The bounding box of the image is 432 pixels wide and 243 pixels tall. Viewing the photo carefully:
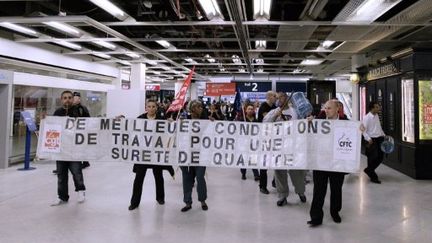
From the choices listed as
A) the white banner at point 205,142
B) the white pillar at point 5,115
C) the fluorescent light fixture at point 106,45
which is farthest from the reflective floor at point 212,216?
the fluorescent light fixture at point 106,45

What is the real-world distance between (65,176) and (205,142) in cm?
194

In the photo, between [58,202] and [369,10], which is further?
[369,10]

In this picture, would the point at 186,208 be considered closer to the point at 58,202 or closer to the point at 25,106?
the point at 58,202

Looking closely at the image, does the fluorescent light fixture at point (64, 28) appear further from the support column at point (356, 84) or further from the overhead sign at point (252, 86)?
the overhead sign at point (252, 86)

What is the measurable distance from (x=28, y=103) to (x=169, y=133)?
20.5ft

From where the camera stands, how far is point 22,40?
8.11 metres

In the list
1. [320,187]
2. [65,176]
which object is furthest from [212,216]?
[65,176]

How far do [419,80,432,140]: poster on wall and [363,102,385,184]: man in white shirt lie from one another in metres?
0.90

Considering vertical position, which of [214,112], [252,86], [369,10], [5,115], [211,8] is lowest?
[5,115]

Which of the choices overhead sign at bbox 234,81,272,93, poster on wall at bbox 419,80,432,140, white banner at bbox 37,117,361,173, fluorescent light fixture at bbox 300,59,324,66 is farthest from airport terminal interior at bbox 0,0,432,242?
overhead sign at bbox 234,81,272,93

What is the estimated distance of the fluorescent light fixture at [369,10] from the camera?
511 centimetres

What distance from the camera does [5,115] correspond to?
755 centimetres

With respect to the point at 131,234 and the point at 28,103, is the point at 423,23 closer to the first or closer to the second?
the point at 131,234

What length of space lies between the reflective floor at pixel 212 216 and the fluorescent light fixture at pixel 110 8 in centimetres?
299
